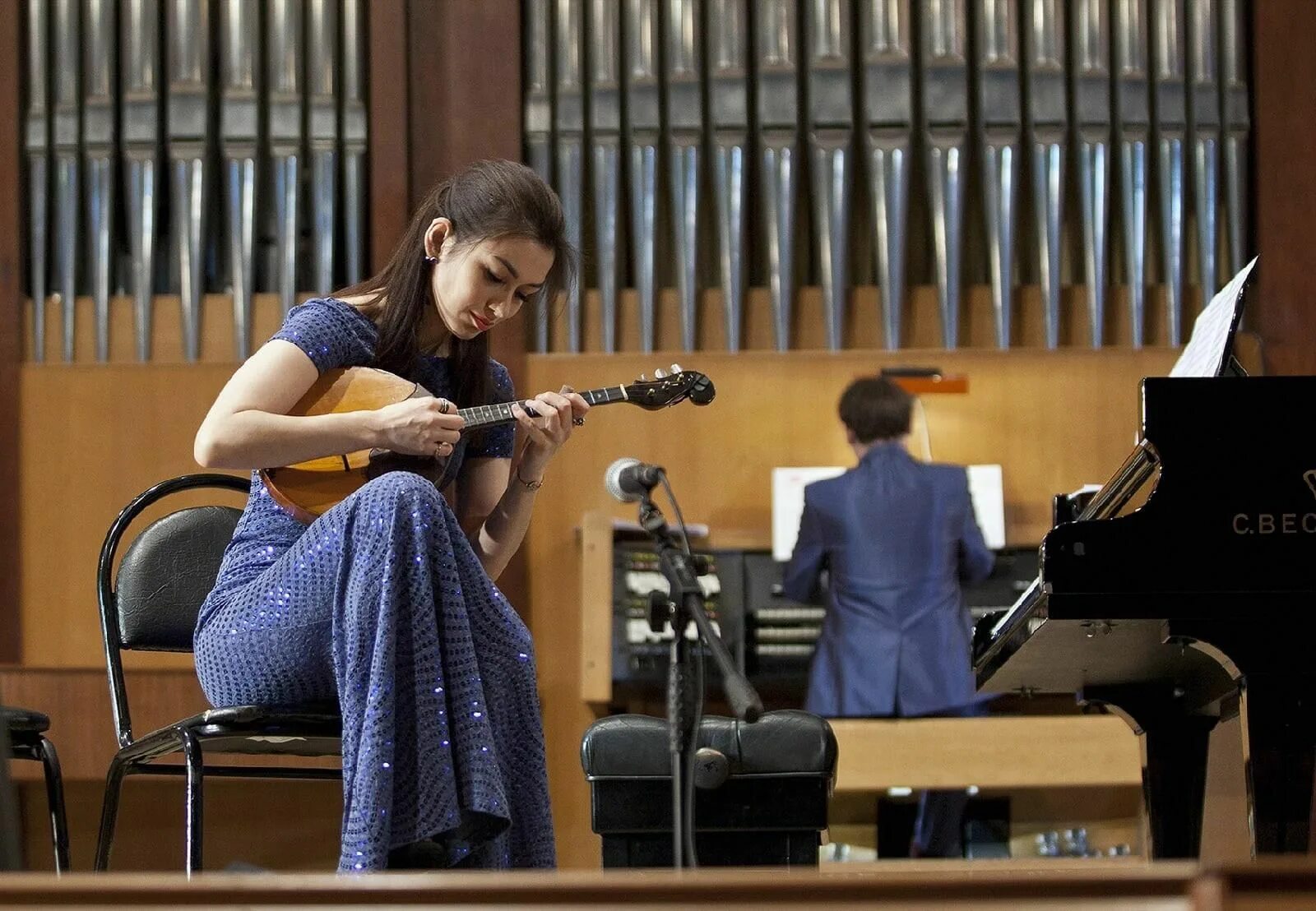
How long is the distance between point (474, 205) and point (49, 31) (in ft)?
10.5

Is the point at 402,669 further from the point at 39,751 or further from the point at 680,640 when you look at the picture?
the point at 39,751

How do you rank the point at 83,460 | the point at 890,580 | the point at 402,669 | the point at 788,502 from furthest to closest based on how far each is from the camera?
the point at 83,460, the point at 788,502, the point at 890,580, the point at 402,669

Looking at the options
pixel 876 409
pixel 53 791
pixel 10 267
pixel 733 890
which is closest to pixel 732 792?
pixel 53 791

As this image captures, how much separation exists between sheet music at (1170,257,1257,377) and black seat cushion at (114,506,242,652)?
1669 millimetres

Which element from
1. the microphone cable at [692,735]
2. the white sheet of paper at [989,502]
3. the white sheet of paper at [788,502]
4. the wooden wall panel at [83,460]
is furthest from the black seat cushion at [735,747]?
the wooden wall panel at [83,460]

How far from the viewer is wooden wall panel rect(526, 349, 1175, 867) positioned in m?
5.32

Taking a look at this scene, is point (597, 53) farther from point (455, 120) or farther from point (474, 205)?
point (474, 205)

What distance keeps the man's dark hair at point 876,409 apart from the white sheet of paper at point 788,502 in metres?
0.25

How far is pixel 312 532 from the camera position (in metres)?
2.41

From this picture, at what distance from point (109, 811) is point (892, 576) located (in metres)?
2.69

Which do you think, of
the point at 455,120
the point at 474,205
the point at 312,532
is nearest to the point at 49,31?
the point at 455,120

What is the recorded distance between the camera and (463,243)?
2797mm

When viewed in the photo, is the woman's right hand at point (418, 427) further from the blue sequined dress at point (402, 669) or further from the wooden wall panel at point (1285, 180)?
the wooden wall panel at point (1285, 180)

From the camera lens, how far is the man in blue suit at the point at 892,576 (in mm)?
4871
